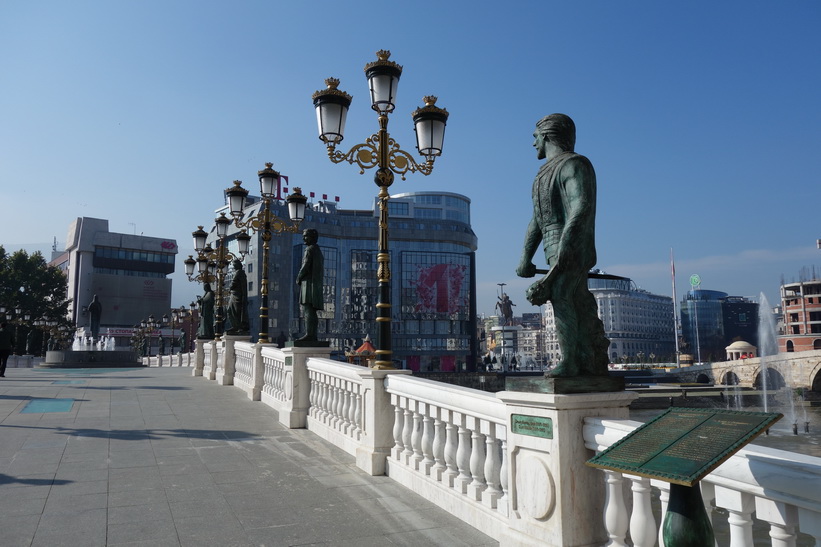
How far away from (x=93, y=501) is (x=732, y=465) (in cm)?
542

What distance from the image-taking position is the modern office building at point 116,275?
96.2m

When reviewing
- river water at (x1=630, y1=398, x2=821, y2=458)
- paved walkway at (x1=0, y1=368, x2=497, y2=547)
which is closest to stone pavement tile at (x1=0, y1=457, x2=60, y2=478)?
paved walkway at (x1=0, y1=368, x2=497, y2=547)

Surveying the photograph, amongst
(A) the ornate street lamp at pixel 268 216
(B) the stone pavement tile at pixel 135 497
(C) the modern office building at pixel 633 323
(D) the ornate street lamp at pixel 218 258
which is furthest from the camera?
(C) the modern office building at pixel 633 323

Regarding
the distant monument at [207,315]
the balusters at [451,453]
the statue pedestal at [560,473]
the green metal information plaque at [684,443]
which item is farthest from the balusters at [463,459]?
the distant monument at [207,315]

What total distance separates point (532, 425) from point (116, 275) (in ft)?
356

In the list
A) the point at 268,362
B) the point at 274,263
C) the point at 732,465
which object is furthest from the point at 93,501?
the point at 274,263

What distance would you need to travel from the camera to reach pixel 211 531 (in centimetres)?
468

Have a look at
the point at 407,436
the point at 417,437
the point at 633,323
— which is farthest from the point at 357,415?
the point at 633,323

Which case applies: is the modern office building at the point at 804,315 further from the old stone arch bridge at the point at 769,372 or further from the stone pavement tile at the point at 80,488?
the stone pavement tile at the point at 80,488

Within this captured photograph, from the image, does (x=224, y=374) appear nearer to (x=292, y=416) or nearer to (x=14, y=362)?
(x=292, y=416)

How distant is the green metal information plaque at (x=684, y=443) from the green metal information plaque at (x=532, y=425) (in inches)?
35.4

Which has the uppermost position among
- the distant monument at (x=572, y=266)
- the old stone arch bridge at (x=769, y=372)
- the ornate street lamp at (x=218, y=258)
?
the ornate street lamp at (x=218, y=258)

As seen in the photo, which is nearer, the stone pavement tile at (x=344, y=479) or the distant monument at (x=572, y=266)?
the distant monument at (x=572, y=266)

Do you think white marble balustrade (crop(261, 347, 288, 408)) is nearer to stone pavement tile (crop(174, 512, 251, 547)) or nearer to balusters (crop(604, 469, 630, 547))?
stone pavement tile (crop(174, 512, 251, 547))
